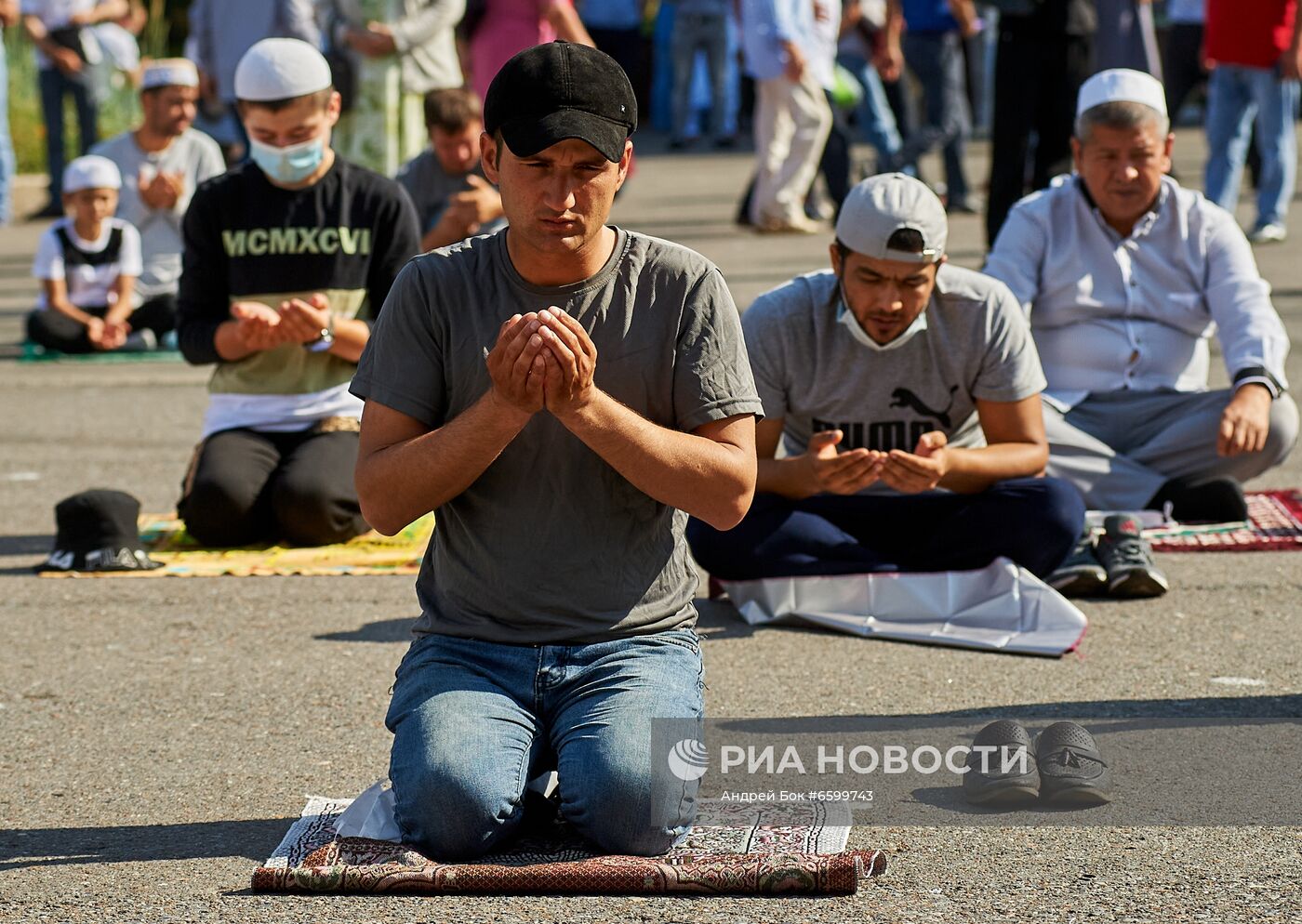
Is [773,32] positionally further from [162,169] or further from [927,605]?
[927,605]

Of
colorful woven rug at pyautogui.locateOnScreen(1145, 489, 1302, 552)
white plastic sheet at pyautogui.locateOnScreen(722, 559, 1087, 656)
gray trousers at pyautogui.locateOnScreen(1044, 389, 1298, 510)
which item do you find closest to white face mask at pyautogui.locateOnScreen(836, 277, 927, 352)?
white plastic sheet at pyautogui.locateOnScreen(722, 559, 1087, 656)

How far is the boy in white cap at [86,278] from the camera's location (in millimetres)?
9945

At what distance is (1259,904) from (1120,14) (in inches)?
274

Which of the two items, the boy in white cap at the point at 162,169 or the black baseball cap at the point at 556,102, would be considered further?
the boy in white cap at the point at 162,169

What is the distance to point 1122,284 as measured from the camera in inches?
254

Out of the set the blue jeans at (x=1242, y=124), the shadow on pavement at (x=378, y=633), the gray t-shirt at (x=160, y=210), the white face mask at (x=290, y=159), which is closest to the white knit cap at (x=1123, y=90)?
the white face mask at (x=290, y=159)

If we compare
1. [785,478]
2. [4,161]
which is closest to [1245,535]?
[785,478]

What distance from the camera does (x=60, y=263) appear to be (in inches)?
393

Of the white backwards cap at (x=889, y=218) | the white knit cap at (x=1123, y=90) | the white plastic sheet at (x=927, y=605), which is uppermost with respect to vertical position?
the white knit cap at (x=1123, y=90)

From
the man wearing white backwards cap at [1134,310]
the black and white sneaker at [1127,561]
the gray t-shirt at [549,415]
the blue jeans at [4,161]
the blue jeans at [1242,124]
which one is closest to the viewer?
the gray t-shirt at [549,415]

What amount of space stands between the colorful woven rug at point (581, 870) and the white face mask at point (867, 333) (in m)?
1.99

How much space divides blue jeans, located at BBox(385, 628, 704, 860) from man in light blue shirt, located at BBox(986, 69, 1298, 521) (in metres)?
2.99

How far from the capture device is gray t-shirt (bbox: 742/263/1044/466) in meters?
5.33

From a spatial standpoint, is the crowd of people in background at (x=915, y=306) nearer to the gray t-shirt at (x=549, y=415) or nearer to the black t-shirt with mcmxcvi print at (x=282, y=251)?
the black t-shirt with mcmxcvi print at (x=282, y=251)
